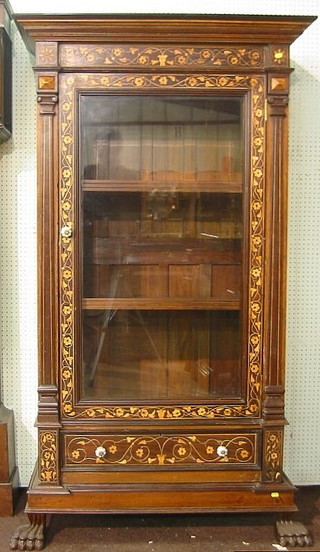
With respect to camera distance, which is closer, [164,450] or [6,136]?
[164,450]

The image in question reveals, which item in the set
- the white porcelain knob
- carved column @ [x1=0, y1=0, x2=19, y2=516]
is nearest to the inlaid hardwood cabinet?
the white porcelain knob

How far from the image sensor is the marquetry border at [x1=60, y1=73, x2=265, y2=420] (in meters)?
1.43

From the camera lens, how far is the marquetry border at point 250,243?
4.71 feet

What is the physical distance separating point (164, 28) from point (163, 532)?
157 centimetres

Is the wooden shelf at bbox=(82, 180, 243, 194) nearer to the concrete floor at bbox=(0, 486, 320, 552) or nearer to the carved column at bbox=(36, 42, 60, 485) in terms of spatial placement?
the carved column at bbox=(36, 42, 60, 485)

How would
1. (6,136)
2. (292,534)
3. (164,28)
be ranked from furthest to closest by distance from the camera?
(6,136) → (292,534) → (164,28)

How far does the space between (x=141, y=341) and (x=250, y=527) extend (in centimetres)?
73

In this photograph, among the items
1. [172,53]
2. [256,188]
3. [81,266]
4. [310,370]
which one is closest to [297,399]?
[310,370]

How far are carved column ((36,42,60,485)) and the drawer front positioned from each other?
7cm

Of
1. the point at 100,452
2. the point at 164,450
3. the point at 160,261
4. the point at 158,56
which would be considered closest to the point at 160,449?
the point at 164,450

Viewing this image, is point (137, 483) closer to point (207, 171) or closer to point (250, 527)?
point (250, 527)

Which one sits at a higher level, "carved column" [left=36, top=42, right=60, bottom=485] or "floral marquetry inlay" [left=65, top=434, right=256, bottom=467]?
"carved column" [left=36, top=42, right=60, bottom=485]

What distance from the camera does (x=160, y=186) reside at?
1.53 metres

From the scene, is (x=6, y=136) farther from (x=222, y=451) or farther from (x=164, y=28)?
(x=222, y=451)
